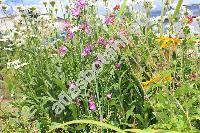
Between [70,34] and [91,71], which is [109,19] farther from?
[91,71]

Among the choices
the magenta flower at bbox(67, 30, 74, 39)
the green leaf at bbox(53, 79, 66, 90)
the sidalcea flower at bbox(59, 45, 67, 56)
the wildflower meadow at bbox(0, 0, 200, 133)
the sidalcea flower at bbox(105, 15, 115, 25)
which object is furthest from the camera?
the sidalcea flower at bbox(105, 15, 115, 25)

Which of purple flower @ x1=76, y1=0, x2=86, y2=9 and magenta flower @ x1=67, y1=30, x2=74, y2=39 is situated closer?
A: purple flower @ x1=76, y1=0, x2=86, y2=9

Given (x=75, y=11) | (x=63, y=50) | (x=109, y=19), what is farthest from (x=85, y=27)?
(x=109, y=19)

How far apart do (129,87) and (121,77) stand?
4.6 inches

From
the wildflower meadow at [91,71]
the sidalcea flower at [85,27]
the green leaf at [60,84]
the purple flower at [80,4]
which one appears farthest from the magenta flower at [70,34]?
the green leaf at [60,84]

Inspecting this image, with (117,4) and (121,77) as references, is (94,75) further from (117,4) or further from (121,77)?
(117,4)

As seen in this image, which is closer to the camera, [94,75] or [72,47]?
[94,75]

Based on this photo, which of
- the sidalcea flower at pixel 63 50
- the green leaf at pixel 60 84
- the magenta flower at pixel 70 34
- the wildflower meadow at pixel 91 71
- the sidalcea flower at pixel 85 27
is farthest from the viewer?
the sidalcea flower at pixel 63 50

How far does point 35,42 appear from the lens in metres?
4.55

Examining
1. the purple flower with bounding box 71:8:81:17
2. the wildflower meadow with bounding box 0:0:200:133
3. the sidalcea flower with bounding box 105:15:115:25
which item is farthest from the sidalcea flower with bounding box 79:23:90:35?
the sidalcea flower with bounding box 105:15:115:25

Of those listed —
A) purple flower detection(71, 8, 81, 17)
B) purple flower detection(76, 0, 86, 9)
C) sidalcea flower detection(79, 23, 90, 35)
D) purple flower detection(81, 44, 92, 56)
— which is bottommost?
purple flower detection(81, 44, 92, 56)

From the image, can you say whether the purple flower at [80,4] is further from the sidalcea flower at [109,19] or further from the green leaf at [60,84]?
the green leaf at [60,84]

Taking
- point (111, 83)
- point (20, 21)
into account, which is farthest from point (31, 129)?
point (20, 21)

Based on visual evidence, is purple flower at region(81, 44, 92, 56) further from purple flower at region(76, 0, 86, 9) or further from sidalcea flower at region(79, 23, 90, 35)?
purple flower at region(76, 0, 86, 9)
